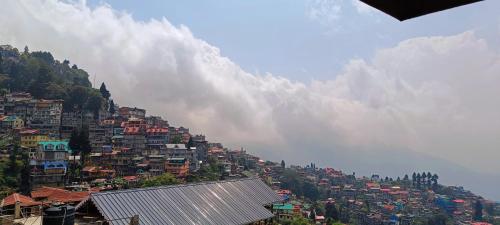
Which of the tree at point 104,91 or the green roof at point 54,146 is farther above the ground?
the tree at point 104,91

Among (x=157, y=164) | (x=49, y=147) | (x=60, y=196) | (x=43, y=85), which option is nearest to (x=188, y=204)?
(x=60, y=196)

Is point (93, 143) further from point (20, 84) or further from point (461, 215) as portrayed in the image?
point (461, 215)

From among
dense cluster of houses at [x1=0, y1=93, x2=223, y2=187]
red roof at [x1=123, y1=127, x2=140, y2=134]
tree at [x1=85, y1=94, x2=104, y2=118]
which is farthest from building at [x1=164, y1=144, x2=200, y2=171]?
tree at [x1=85, y1=94, x2=104, y2=118]

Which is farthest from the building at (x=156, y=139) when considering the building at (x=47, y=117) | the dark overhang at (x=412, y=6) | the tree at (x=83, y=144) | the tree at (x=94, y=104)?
the dark overhang at (x=412, y=6)

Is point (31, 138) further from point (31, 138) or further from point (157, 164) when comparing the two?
point (157, 164)

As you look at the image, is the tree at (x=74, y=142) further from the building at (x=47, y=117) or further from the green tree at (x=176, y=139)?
the green tree at (x=176, y=139)
